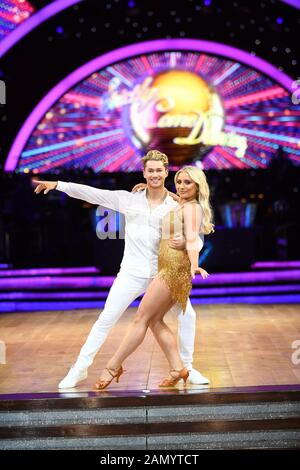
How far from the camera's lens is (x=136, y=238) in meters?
4.91

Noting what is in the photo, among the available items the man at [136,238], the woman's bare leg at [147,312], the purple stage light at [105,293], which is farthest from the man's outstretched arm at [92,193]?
the purple stage light at [105,293]

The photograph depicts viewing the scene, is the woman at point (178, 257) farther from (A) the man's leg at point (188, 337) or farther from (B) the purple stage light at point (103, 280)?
(B) the purple stage light at point (103, 280)

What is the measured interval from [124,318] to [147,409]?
3290 mm

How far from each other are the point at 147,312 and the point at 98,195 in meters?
0.73

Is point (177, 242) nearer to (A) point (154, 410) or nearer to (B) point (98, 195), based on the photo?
(B) point (98, 195)

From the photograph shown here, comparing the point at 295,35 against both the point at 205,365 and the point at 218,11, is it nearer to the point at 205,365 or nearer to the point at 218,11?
the point at 218,11

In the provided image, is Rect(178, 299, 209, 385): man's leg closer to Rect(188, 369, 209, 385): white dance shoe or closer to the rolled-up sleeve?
Rect(188, 369, 209, 385): white dance shoe

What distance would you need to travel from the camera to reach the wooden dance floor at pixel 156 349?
5.32 m

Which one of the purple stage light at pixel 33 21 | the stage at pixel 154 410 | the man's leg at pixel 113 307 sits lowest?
the stage at pixel 154 410

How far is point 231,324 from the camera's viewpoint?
754 centimetres

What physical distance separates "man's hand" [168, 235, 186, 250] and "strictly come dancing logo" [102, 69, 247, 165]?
24.0ft

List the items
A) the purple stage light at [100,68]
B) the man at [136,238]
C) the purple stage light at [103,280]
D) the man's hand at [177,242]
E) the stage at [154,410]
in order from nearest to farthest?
the stage at [154,410], the man's hand at [177,242], the man at [136,238], the purple stage light at [103,280], the purple stage light at [100,68]

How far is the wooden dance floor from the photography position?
5.32 metres

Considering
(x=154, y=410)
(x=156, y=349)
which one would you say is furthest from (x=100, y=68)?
(x=154, y=410)
